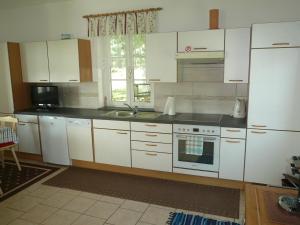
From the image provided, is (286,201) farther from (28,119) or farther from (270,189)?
(28,119)

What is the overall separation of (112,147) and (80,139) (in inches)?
21.7

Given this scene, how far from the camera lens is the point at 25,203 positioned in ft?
9.84

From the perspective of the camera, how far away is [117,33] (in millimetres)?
3934

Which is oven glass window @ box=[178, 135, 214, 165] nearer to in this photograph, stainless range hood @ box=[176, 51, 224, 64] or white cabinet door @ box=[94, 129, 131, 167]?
white cabinet door @ box=[94, 129, 131, 167]

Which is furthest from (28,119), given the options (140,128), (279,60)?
A: (279,60)

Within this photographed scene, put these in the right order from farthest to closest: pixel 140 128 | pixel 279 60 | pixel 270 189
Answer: pixel 140 128 → pixel 279 60 → pixel 270 189

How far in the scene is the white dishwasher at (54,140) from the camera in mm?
3951

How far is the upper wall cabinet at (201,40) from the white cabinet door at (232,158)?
1185mm

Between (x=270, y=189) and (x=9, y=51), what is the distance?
13.9 ft

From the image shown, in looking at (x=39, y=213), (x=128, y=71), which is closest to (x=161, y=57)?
(x=128, y=71)

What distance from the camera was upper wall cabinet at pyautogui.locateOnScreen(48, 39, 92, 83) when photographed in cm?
392

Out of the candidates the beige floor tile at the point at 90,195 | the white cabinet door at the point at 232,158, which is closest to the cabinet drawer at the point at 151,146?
the white cabinet door at the point at 232,158

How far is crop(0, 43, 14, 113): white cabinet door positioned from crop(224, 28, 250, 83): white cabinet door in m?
3.46

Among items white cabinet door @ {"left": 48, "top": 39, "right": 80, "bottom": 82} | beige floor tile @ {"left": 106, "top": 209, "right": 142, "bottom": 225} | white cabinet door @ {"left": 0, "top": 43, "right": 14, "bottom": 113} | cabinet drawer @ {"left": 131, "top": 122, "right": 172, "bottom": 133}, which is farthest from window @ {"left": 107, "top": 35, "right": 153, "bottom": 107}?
beige floor tile @ {"left": 106, "top": 209, "right": 142, "bottom": 225}
